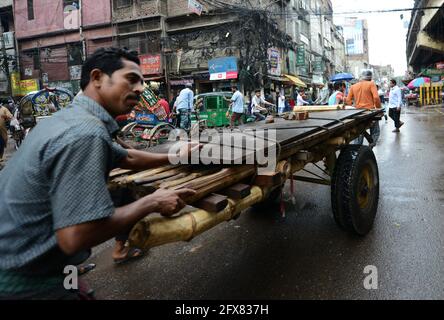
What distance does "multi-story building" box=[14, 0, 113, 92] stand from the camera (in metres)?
24.2

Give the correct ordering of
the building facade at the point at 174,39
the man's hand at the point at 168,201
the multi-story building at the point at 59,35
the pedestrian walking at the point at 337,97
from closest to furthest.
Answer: the man's hand at the point at 168,201 → the pedestrian walking at the point at 337,97 → the building facade at the point at 174,39 → the multi-story building at the point at 59,35

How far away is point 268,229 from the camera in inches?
153

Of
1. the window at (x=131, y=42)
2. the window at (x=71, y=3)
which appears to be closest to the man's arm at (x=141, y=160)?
the window at (x=131, y=42)

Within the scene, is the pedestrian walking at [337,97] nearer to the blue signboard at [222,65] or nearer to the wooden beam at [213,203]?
the wooden beam at [213,203]

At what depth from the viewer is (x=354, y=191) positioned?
3186mm

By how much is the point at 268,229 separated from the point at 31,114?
37.7 feet

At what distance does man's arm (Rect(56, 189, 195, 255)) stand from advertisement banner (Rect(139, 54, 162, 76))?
21850mm

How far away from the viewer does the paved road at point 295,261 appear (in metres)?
2.64

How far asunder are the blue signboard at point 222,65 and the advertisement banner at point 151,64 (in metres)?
4.00

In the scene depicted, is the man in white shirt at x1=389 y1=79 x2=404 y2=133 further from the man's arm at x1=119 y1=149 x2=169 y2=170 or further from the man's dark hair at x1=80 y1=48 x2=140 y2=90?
the man's dark hair at x1=80 y1=48 x2=140 y2=90

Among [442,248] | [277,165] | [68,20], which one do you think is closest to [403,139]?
[442,248]

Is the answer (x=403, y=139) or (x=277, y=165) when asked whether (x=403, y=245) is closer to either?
(x=277, y=165)

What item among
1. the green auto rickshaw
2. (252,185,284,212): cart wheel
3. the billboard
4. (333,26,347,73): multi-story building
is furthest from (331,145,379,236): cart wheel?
the billboard

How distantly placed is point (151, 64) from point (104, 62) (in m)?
22.1
